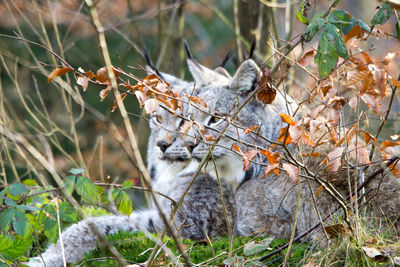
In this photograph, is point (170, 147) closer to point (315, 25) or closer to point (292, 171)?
point (292, 171)

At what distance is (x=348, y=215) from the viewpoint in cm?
263

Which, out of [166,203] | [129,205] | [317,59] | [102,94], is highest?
[317,59]

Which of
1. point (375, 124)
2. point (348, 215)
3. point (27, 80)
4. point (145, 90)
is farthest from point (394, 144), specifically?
point (27, 80)

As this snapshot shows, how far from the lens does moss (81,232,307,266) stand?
269 centimetres

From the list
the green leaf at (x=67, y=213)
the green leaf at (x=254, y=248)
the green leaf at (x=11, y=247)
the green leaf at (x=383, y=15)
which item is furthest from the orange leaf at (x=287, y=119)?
the green leaf at (x=11, y=247)

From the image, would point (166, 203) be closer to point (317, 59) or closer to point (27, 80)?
point (317, 59)

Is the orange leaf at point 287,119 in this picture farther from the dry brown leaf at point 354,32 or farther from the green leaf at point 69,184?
the green leaf at point 69,184


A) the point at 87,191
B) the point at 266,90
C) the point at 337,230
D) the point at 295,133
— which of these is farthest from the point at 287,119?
the point at 87,191

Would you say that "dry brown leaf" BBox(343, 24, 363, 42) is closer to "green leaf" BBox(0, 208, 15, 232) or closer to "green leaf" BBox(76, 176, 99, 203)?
Result: "green leaf" BBox(76, 176, 99, 203)

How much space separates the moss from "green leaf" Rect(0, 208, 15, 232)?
20.3 inches

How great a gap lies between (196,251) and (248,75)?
4.49ft

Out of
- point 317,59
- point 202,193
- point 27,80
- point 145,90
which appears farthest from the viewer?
point 27,80

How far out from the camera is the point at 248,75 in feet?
12.1

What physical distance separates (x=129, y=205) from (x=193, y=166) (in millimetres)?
1459
